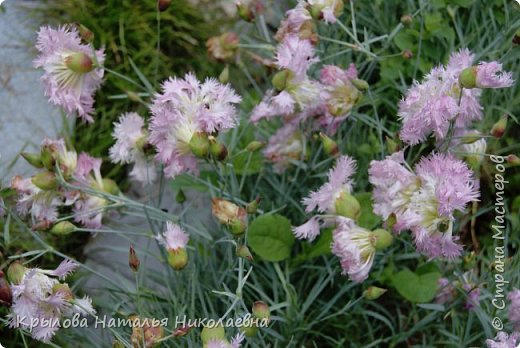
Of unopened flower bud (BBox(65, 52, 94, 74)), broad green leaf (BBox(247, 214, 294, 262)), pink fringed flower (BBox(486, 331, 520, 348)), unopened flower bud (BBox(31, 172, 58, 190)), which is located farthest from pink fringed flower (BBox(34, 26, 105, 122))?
pink fringed flower (BBox(486, 331, 520, 348))

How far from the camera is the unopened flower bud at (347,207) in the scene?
3.49ft

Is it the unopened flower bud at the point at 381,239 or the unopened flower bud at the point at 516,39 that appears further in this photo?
the unopened flower bud at the point at 516,39

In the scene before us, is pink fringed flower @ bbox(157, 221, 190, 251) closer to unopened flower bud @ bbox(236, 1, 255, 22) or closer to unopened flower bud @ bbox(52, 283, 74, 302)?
unopened flower bud @ bbox(52, 283, 74, 302)

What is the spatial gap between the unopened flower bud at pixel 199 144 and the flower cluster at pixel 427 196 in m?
0.22

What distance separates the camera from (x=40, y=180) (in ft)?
3.63

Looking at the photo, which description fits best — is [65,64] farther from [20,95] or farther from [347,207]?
[20,95]

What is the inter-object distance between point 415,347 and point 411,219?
1.06ft

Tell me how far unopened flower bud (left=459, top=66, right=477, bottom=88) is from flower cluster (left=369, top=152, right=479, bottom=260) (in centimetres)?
9

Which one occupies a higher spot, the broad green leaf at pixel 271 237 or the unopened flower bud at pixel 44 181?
the unopened flower bud at pixel 44 181

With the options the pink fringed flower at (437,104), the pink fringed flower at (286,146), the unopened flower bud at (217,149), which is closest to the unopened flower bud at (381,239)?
the pink fringed flower at (437,104)

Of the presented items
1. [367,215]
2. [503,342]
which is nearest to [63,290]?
[367,215]

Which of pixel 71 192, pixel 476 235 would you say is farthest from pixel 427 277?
pixel 71 192

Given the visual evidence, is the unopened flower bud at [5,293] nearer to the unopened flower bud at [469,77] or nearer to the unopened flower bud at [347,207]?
the unopened flower bud at [347,207]

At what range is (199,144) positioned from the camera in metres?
1.04
